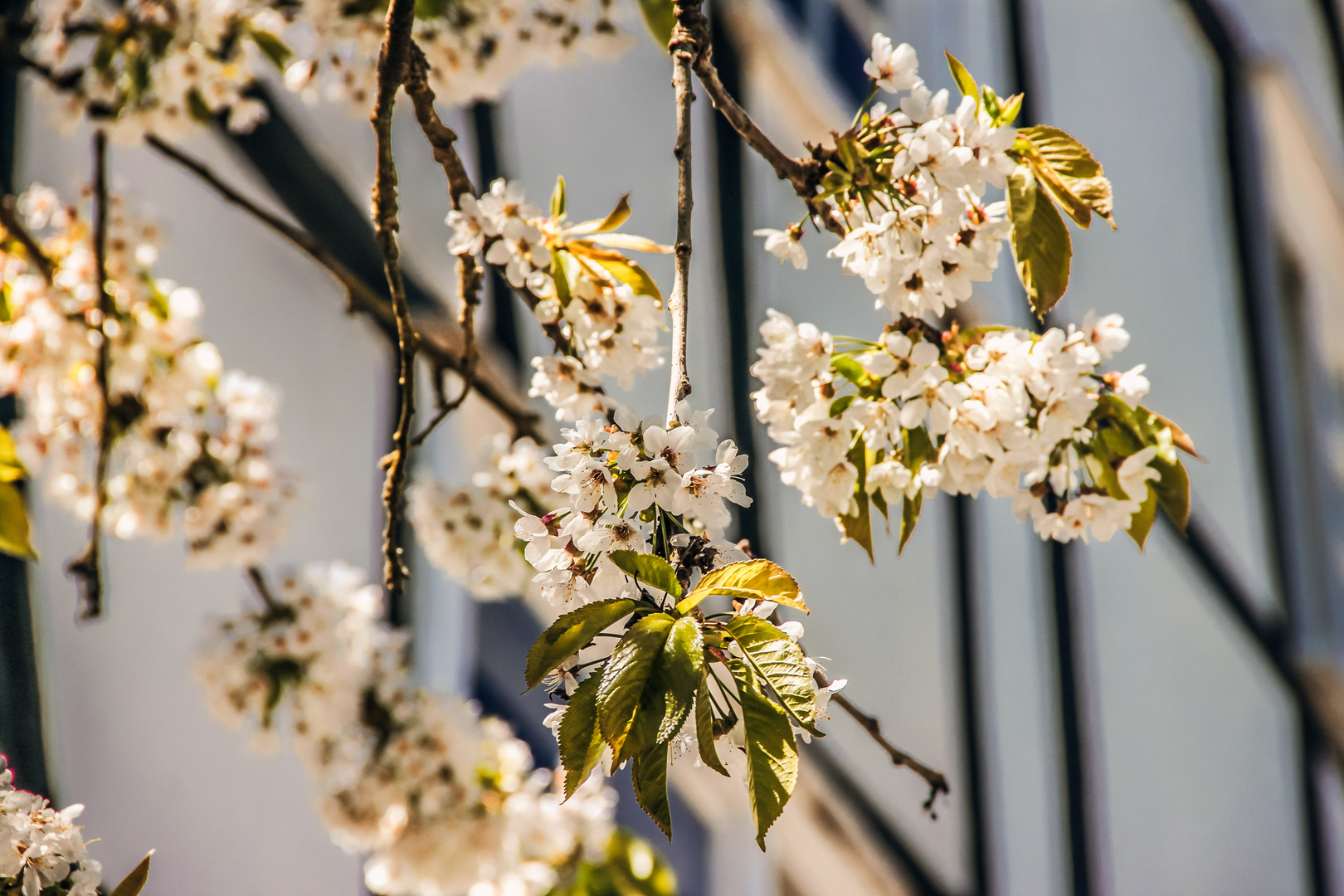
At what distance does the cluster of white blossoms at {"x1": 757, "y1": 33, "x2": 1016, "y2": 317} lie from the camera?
2.23 ft

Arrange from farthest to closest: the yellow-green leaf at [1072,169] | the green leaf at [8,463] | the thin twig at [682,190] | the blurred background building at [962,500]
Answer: the blurred background building at [962,500]
the green leaf at [8,463]
the yellow-green leaf at [1072,169]
the thin twig at [682,190]

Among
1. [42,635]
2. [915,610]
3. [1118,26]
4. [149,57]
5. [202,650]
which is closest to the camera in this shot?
[149,57]

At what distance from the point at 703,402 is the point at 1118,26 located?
1.70m

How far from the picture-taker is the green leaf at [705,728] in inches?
19.1

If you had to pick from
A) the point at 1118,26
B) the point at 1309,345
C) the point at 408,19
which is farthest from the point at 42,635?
the point at 1309,345

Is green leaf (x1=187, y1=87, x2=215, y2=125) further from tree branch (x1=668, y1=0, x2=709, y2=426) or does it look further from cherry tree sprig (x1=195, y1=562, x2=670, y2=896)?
tree branch (x1=668, y1=0, x2=709, y2=426)

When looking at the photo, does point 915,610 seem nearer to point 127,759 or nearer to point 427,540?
point 427,540

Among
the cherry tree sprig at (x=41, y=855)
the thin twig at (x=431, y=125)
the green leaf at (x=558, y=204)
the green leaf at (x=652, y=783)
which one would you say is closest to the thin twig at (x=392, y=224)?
the thin twig at (x=431, y=125)

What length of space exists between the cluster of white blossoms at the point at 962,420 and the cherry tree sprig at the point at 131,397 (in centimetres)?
88

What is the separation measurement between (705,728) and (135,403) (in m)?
1.10

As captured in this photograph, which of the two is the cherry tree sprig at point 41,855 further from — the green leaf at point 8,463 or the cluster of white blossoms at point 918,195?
the cluster of white blossoms at point 918,195

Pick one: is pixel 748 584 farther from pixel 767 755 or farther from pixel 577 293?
pixel 577 293

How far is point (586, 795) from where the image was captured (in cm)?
165

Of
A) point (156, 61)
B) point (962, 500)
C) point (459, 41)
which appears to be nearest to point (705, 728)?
point (459, 41)
